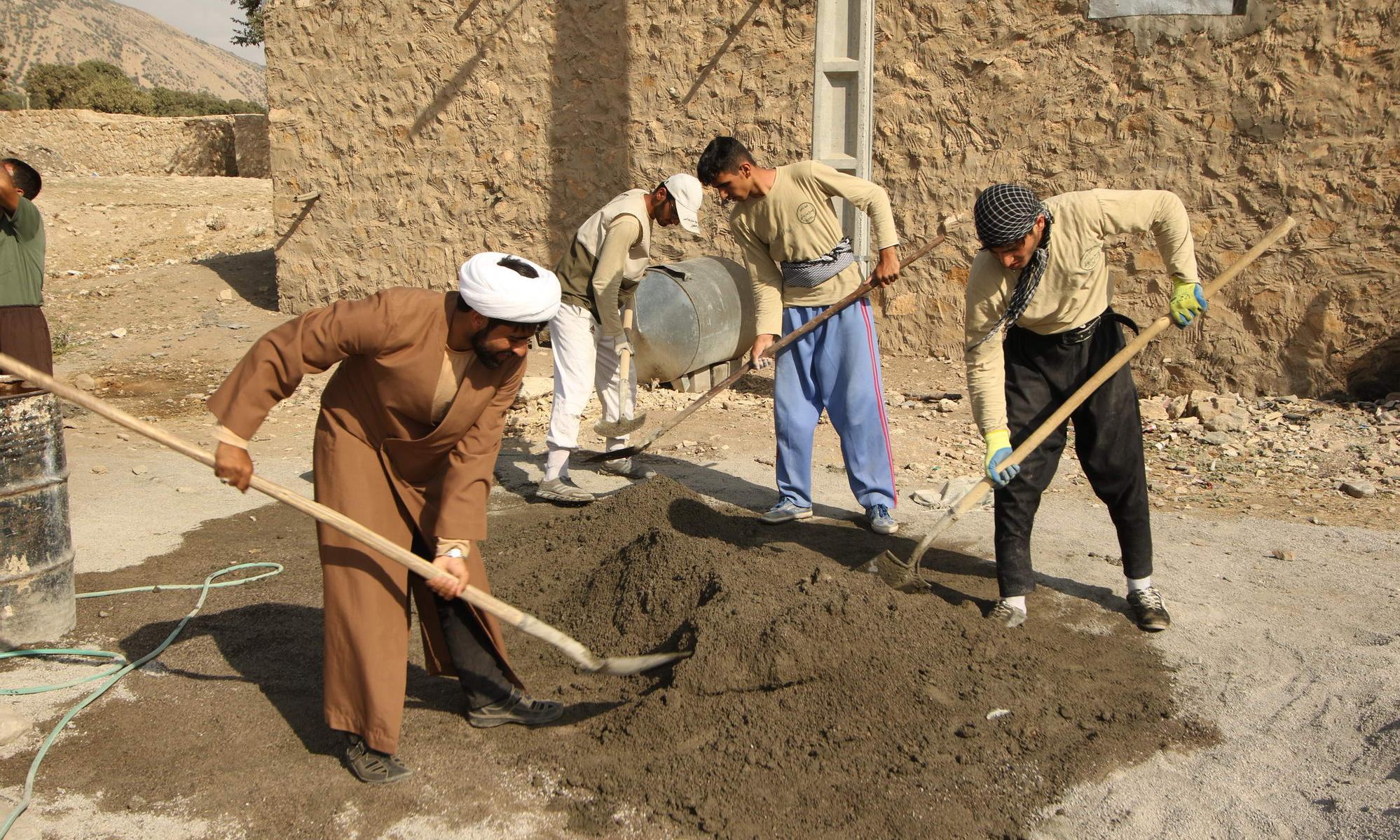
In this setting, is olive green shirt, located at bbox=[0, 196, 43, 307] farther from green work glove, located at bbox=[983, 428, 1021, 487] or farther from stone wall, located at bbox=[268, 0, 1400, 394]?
green work glove, located at bbox=[983, 428, 1021, 487]

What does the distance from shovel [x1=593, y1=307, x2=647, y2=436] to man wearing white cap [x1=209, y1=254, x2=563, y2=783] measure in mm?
2813

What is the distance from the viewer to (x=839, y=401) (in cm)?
500

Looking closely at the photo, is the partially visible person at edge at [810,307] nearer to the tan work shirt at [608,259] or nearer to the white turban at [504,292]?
the tan work shirt at [608,259]

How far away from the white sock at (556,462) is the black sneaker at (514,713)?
2.41 meters

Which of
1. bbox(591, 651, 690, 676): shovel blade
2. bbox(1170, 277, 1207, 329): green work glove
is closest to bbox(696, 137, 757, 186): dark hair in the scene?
bbox(1170, 277, 1207, 329): green work glove

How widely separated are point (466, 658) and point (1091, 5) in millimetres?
6045

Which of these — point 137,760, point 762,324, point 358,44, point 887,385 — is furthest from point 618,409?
point 358,44

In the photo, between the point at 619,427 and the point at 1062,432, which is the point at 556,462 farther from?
the point at 1062,432

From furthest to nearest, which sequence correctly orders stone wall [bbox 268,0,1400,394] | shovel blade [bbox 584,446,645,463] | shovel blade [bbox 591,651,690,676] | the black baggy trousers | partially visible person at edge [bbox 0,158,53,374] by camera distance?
1. stone wall [bbox 268,0,1400,394]
2. shovel blade [bbox 584,446,645,463]
3. partially visible person at edge [bbox 0,158,53,374]
4. the black baggy trousers
5. shovel blade [bbox 591,651,690,676]

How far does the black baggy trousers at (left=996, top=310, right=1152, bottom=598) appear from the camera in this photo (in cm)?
374

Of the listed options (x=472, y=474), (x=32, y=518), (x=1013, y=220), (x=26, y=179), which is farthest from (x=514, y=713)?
(x=26, y=179)

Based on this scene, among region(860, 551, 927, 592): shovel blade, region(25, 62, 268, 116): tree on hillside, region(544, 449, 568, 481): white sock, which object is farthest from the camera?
region(25, 62, 268, 116): tree on hillside

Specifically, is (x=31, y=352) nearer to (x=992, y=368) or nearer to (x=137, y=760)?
(x=137, y=760)

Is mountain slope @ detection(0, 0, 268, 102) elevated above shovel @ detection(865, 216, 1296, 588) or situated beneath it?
elevated above
